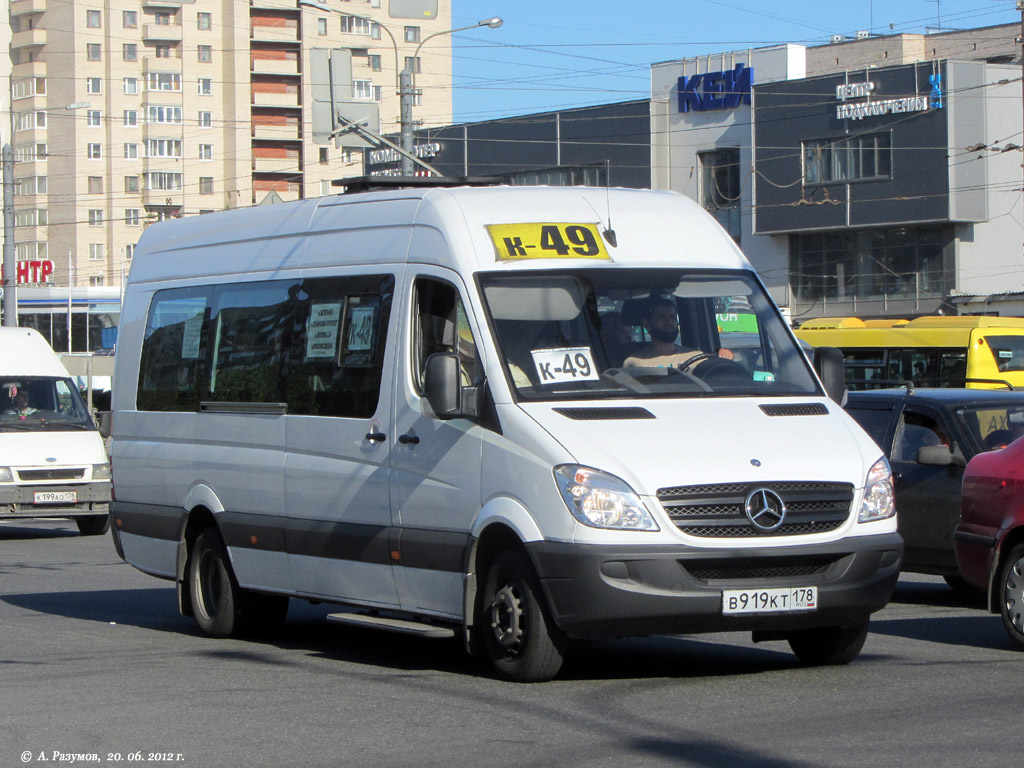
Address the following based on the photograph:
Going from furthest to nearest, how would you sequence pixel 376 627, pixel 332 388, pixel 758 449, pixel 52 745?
pixel 332 388
pixel 376 627
pixel 758 449
pixel 52 745

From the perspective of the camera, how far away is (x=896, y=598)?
13172 millimetres

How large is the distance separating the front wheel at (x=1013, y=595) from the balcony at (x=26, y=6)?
10554 centimetres

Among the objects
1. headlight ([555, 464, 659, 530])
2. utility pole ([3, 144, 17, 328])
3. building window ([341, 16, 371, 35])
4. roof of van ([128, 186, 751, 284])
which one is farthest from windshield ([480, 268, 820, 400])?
building window ([341, 16, 371, 35])

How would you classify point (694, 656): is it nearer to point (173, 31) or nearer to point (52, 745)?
point (52, 745)

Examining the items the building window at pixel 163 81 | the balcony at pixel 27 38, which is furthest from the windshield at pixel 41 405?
the balcony at pixel 27 38

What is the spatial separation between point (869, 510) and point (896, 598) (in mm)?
5098

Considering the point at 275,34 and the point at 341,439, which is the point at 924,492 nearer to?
the point at 341,439

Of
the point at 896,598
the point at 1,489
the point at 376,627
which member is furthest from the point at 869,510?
the point at 1,489

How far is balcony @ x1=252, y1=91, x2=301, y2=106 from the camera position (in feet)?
373

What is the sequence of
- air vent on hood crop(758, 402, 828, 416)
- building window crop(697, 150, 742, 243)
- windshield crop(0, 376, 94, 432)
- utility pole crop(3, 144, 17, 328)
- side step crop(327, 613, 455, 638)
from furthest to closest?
building window crop(697, 150, 742, 243) → utility pole crop(3, 144, 17, 328) → windshield crop(0, 376, 94, 432) → side step crop(327, 613, 455, 638) → air vent on hood crop(758, 402, 828, 416)

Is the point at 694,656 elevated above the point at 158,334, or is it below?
below

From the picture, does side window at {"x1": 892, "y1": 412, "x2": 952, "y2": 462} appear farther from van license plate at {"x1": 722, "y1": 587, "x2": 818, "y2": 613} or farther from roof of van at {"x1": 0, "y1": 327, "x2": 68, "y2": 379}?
roof of van at {"x1": 0, "y1": 327, "x2": 68, "y2": 379}

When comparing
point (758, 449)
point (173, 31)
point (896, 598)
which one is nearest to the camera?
point (758, 449)

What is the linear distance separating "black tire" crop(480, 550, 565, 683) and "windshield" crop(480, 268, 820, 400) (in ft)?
2.88
